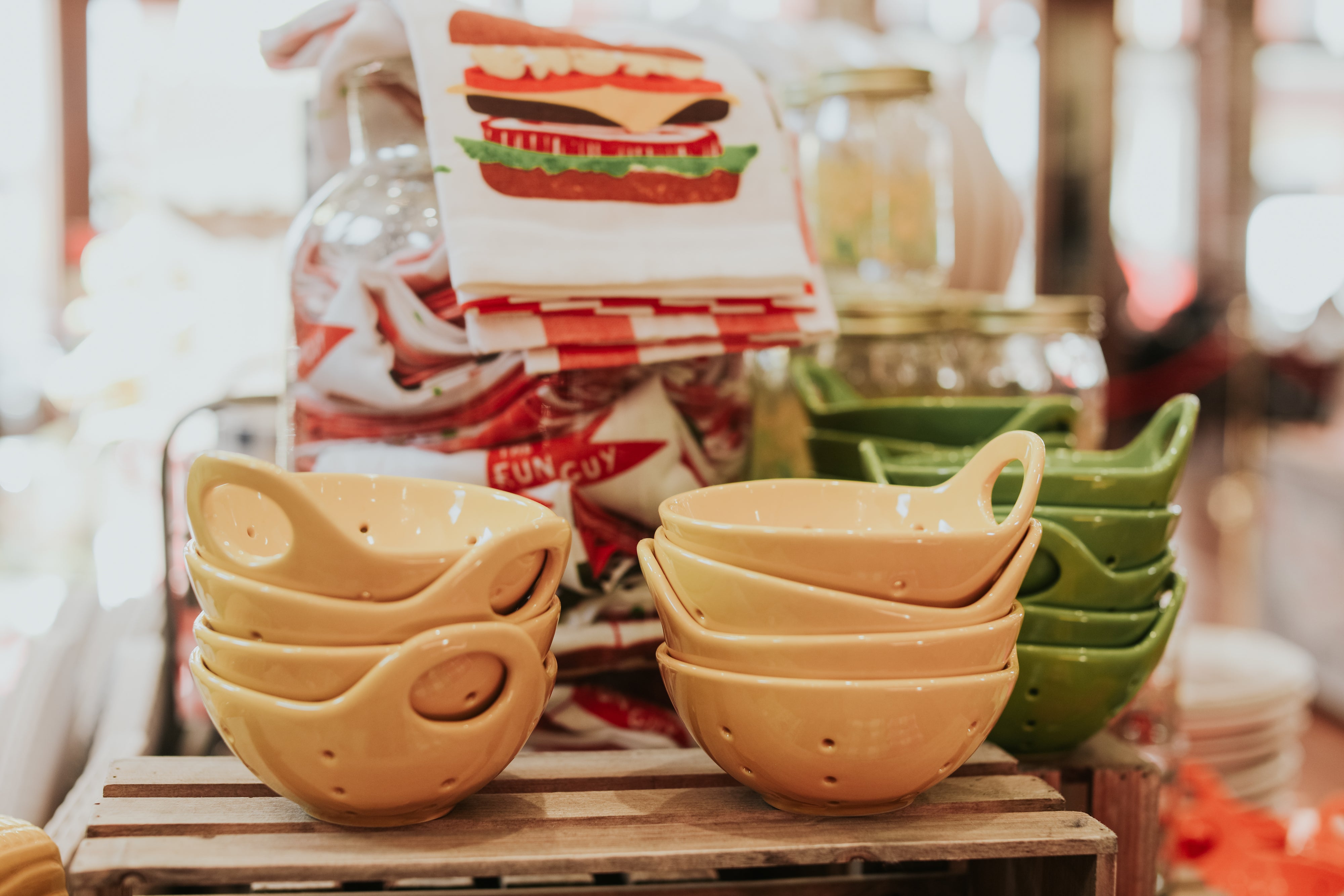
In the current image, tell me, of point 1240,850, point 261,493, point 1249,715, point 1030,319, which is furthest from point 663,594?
point 1249,715

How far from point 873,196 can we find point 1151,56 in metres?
5.08

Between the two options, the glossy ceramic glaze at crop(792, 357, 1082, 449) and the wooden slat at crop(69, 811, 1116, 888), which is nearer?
the wooden slat at crop(69, 811, 1116, 888)

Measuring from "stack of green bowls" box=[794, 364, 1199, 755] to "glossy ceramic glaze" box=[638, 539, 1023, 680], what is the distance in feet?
0.47

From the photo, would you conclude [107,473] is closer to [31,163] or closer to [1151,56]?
[31,163]

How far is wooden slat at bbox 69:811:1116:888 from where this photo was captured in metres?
0.51

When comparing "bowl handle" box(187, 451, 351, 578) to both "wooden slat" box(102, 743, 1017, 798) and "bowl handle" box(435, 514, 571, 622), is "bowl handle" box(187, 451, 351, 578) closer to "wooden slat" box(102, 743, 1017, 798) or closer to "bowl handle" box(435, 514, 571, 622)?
"bowl handle" box(435, 514, 571, 622)

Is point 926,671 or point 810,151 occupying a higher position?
point 810,151

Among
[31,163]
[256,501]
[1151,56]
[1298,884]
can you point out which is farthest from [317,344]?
[1151,56]

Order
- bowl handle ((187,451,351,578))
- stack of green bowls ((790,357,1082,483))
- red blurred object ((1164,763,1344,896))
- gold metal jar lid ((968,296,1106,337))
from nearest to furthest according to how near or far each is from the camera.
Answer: bowl handle ((187,451,351,578)) < stack of green bowls ((790,357,1082,483)) < red blurred object ((1164,763,1344,896)) < gold metal jar lid ((968,296,1106,337))

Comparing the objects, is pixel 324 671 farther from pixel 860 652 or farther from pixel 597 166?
pixel 597 166

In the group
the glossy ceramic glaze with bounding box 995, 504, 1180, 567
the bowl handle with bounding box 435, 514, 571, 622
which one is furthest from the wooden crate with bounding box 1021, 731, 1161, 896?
the bowl handle with bounding box 435, 514, 571, 622

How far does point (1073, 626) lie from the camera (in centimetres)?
70

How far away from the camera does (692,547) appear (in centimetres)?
57

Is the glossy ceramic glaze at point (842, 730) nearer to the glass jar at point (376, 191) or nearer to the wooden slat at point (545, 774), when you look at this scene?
the wooden slat at point (545, 774)
